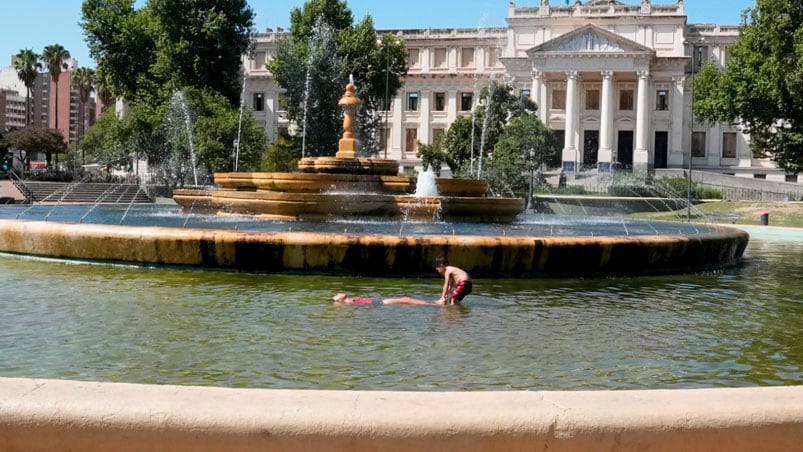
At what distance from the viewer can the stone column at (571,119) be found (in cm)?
6981

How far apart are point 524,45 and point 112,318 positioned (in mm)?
69739

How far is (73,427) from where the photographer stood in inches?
119

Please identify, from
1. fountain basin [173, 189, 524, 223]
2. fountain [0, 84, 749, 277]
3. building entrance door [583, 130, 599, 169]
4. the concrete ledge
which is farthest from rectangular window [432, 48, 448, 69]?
the concrete ledge

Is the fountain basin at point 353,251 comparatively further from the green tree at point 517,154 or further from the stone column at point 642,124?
the stone column at point 642,124

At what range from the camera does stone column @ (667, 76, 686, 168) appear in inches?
2822

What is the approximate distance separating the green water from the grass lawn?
27.9 meters

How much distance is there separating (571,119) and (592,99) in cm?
515

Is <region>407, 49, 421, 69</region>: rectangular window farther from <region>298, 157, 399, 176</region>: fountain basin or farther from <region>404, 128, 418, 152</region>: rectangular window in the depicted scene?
<region>298, 157, 399, 176</region>: fountain basin

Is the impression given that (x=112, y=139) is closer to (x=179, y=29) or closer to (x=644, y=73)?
(x=179, y=29)

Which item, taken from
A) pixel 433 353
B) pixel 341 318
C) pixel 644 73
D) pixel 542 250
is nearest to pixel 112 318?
pixel 341 318

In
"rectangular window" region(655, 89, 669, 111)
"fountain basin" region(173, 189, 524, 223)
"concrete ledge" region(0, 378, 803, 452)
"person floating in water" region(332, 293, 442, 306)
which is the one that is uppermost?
"rectangular window" region(655, 89, 669, 111)

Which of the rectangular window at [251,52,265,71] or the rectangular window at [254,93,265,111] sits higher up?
the rectangular window at [251,52,265,71]

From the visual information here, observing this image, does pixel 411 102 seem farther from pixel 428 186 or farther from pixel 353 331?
pixel 353 331

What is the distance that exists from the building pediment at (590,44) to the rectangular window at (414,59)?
1397 cm
